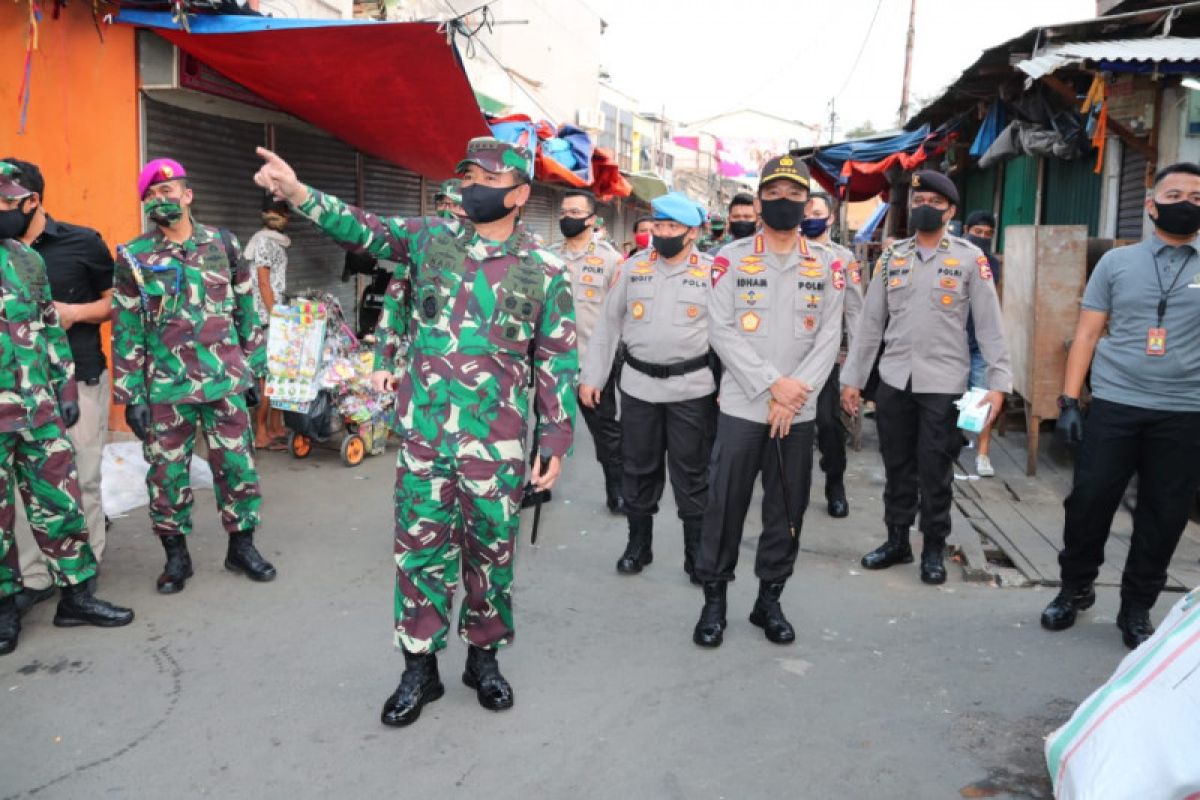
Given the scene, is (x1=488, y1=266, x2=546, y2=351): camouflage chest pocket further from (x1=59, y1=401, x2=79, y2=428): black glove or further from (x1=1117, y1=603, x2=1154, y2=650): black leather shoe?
(x1=1117, y1=603, x2=1154, y2=650): black leather shoe

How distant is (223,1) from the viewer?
587cm

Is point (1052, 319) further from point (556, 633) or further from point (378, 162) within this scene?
point (378, 162)

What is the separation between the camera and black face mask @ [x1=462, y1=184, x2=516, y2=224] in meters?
3.31

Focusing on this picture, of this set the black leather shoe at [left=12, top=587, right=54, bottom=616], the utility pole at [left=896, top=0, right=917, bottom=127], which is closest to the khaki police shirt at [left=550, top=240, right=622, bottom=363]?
the black leather shoe at [left=12, top=587, right=54, bottom=616]

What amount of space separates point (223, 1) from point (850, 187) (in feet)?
40.5

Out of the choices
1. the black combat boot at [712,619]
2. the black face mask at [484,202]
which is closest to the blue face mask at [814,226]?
the black combat boot at [712,619]

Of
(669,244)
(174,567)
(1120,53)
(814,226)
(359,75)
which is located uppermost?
(1120,53)

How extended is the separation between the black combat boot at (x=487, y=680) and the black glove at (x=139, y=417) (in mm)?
2021

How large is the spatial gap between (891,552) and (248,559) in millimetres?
3404

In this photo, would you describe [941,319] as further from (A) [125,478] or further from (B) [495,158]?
(A) [125,478]

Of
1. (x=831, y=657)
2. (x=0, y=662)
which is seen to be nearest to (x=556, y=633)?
(x=831, y=657)

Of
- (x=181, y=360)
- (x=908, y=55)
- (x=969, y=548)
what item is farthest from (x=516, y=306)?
(x=908, y=55)

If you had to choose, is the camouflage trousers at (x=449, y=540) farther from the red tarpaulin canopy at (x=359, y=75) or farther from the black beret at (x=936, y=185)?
the red tarpaulin canopy at (x=359, y=75)

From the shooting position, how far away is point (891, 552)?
535 centimetres
